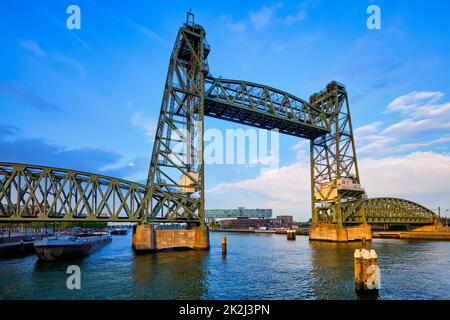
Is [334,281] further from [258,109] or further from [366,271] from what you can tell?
[258,109]

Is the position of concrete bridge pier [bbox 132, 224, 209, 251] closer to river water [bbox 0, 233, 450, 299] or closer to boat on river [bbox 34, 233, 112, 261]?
boat on river [bbox 34, 233, 112, 261]

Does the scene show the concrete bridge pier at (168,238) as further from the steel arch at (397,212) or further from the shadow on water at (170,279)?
the steel arch at (397,212)

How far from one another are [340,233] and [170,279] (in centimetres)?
4893

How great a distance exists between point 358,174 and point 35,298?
6444 cm

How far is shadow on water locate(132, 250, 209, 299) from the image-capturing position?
1920cm

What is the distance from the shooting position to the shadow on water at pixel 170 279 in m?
19.2

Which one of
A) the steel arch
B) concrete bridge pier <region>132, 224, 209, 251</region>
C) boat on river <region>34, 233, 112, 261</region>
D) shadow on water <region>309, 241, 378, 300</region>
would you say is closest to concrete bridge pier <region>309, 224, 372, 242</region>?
the steel arch

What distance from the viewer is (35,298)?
1831 cm

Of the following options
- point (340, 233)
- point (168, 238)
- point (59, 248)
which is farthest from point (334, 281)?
point (340, 233)

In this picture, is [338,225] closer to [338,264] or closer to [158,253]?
[338,264]

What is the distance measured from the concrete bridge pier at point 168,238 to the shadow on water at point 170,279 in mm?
8613

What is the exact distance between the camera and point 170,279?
23656mm

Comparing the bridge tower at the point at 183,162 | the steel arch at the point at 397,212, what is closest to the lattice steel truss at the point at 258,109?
the bridge tower at the point at 183,162
